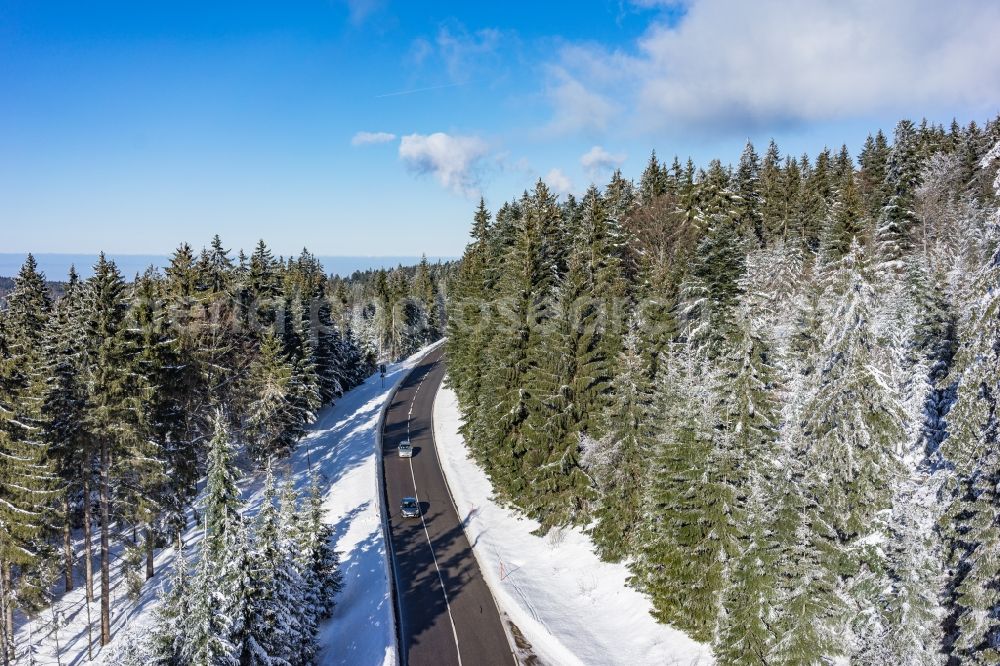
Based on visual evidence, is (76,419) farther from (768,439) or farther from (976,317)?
(976,317)

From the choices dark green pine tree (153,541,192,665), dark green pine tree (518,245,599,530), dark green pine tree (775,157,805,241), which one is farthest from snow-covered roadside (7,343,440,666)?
dark green pine tree (775,157,805,241)

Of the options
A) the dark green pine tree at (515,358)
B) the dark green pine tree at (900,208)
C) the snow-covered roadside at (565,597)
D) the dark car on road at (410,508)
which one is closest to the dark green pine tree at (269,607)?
the snow-covered roadside at (565,597)

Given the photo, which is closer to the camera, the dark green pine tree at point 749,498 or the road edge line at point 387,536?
the dark green pine tree at point 749,498

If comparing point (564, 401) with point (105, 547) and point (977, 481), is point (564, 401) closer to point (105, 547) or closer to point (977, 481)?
point (977, 481)

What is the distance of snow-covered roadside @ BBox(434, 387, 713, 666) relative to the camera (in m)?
19.3

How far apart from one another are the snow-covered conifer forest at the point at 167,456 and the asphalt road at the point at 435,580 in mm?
3859

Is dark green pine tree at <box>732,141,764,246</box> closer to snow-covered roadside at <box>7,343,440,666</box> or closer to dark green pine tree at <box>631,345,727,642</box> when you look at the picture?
dark green pine tree at <box>631,345,727,642</box>

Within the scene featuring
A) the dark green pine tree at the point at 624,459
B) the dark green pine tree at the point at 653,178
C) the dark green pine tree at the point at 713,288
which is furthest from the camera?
the dark green pine tree at the point at 653,178

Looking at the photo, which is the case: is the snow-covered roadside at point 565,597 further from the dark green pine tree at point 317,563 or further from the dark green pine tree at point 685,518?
the dark green pine tree at point 317,563

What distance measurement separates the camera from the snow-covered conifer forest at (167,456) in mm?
14484

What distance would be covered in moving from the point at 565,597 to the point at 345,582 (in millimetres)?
10696

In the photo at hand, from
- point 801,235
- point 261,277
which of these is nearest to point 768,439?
point 261,277

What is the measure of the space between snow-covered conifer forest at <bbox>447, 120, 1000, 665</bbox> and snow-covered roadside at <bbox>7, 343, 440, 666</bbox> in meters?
8.68

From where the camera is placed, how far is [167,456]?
89.5 ft
